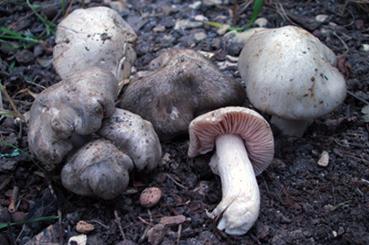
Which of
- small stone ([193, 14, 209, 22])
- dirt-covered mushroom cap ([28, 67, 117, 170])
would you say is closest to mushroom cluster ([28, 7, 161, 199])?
dirt-covered mushroom cap ([28, 67, 117, 170])

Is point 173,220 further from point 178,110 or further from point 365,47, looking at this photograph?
point 365,47

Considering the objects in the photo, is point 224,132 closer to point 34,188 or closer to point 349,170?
point 349,170

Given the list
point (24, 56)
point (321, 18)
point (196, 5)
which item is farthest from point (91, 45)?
point (321, 18)

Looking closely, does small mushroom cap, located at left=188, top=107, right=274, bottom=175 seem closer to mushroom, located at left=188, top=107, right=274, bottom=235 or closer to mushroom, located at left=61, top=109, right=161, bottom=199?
mushroom, located at left=188, top=107, right=274, bottom=235

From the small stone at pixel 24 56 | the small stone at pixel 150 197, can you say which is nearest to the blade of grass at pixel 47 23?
the small stone at pixel 24 56

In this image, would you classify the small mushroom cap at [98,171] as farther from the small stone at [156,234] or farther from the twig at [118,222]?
the small stone at [156,234]

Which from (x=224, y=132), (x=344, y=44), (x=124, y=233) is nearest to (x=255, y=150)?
(x=224, y=132)
